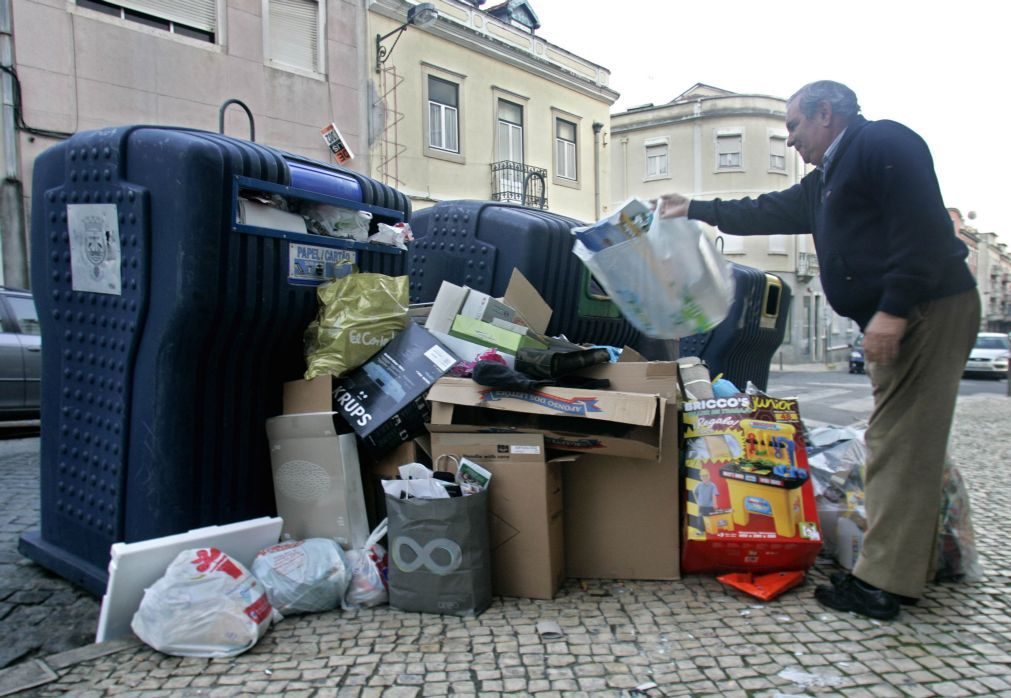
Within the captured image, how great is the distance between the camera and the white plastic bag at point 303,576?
2.52 metres

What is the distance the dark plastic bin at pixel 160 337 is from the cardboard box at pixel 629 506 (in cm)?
124

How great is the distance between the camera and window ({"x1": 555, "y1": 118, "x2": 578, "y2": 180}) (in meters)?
18.6

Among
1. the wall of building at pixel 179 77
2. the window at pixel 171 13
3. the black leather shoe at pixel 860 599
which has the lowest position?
the black leather shoe at pixel 860 599

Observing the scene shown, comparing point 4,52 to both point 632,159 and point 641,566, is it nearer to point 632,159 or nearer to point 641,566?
point 641,566

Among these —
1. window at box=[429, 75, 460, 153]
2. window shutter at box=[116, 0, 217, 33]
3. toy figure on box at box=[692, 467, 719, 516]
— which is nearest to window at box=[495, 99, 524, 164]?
window at box=[429, 75, 460, 153]

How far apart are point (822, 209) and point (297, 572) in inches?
88.0

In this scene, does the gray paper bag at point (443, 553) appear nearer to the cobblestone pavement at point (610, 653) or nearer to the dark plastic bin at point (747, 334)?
the cobblestone pavement at point (610, 653)

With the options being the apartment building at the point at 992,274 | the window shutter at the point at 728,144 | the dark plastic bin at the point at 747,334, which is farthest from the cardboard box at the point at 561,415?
the apartment building at the point at 992,274

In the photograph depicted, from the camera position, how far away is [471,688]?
2.01 meters

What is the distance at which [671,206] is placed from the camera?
3033mm

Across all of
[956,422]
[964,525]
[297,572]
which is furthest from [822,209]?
[956,422]

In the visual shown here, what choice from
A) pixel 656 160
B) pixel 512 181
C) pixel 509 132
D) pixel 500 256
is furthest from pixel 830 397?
pixel 656 160

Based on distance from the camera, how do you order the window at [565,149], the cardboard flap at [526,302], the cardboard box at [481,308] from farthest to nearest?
1. the window at [565,149]
2. the cardboard flap at [526,302]
3. the cardboard box at [481,308]

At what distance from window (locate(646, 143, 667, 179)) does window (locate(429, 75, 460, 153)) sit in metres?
16.2
